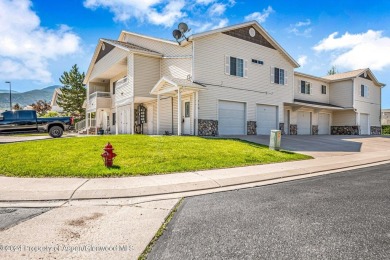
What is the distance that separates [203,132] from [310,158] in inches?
309

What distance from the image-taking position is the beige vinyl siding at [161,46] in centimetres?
1864

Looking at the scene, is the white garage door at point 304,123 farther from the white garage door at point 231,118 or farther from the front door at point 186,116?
the front door at point 186,116

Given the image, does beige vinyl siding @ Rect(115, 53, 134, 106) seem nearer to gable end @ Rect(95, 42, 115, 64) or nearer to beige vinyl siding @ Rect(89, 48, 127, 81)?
beige vinyl siding @ Rect(89, 48, 127, 81)

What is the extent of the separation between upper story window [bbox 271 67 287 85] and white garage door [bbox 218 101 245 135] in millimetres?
4381

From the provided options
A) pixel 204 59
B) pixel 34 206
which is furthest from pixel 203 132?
pixel 34 206

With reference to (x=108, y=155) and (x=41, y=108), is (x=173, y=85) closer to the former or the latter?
(x=108, y=155)

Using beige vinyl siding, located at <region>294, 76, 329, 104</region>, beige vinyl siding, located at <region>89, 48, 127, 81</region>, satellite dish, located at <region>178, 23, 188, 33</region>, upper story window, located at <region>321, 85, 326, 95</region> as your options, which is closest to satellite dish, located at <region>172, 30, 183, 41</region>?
satellite dish, located at <region>178, 23, 188, 33</region>

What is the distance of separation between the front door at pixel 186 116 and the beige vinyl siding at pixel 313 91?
1331 centimetres

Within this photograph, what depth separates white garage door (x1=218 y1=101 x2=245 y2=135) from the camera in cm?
1916

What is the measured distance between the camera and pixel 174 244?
133 inches

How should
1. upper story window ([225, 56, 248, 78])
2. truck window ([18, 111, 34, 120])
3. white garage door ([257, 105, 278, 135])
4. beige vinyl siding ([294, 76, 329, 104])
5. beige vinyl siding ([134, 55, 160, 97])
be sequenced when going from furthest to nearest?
beige vinyl siding ([294, 76, 329, 104]) → white garage door ([257, 105, 278, 135]) → beige vinyl siding ([134, 55, 160, 97]) → upper story window ([225, 56, 248, 78]) → truck window ([18, 111, 34, 120])

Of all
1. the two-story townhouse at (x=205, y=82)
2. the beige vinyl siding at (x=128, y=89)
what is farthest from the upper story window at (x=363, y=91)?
the beige vinyl siding at (x=128, y=89)

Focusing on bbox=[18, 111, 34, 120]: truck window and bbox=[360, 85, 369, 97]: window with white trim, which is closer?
bbox=[18, 111, 34, 120]: truck window

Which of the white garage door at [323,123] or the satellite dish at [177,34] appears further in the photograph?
the white garage door at [323,123]
